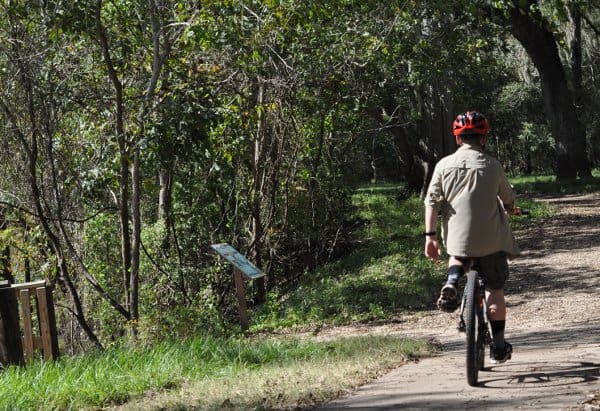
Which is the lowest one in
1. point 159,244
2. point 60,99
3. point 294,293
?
point 294,293

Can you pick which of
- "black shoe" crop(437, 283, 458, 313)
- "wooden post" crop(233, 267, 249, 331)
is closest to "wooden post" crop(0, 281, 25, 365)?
"wooden post" crop(233, 267, 249, 331)

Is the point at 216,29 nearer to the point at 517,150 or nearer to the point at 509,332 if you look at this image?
the point at 509,332

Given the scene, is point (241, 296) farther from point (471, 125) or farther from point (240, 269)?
point (471, 125)

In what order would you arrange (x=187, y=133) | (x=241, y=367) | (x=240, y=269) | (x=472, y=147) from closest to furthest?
(x=472, y=147) < (x=241, y=367) < (x=187, y=133) < (x=240, y=269)

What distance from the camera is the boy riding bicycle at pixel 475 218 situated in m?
6.52

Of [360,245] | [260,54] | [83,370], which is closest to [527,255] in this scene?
[360,245]

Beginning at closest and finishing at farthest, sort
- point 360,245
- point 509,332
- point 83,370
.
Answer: point 83,370, point 509,332, point 360,245

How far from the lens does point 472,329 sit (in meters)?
6.28

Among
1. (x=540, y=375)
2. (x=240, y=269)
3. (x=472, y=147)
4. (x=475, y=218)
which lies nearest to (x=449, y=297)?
(x=475, y=218)

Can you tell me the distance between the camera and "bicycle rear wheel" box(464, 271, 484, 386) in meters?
6.21

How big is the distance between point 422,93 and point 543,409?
20.0 m

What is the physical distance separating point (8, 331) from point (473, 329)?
504 centimetres

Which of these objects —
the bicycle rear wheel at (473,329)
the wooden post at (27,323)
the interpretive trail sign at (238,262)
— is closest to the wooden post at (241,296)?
the interpretive trail sign at (238,262)

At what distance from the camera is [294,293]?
49.9 ft
